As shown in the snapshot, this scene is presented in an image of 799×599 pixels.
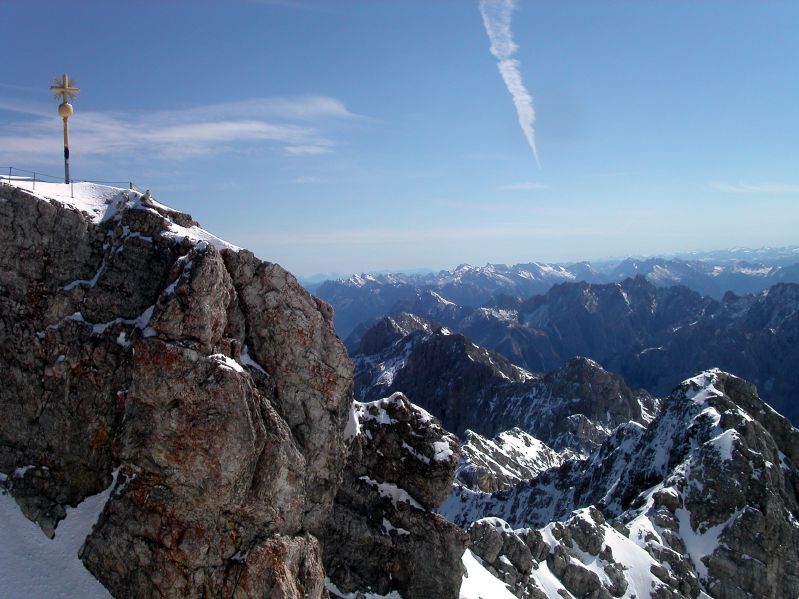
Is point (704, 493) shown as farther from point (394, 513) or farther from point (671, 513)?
point (394, 513)

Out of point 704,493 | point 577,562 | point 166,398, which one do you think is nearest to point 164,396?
point 166,398

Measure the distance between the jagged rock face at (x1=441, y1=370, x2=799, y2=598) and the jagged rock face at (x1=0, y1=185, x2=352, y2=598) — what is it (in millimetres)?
66026

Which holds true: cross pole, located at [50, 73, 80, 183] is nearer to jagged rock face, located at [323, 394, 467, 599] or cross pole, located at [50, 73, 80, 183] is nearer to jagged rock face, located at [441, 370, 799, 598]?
jagged rock face, located at [323, 394, 467, 599]

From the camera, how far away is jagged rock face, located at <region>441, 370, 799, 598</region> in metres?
84.6

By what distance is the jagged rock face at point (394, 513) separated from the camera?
43.9m

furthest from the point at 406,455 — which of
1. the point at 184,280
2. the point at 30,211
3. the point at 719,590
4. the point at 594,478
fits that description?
the point at 594,478

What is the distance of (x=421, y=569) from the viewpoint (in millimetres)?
44844

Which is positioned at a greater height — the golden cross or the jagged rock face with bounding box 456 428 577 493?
the golden cross

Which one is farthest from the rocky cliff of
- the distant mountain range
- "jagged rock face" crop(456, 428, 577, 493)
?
"jagged rock face" crop(456, 428, 577, 493)

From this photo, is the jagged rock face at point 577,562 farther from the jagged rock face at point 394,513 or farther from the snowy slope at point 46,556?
the snowy slope at point 46,556

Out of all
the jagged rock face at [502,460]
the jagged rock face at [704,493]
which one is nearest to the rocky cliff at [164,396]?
the jagged rock face at [704,493]

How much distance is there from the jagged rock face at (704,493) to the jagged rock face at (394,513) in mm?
49233

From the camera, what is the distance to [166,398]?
30594mm

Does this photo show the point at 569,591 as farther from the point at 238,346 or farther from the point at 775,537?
the point at 238,346
